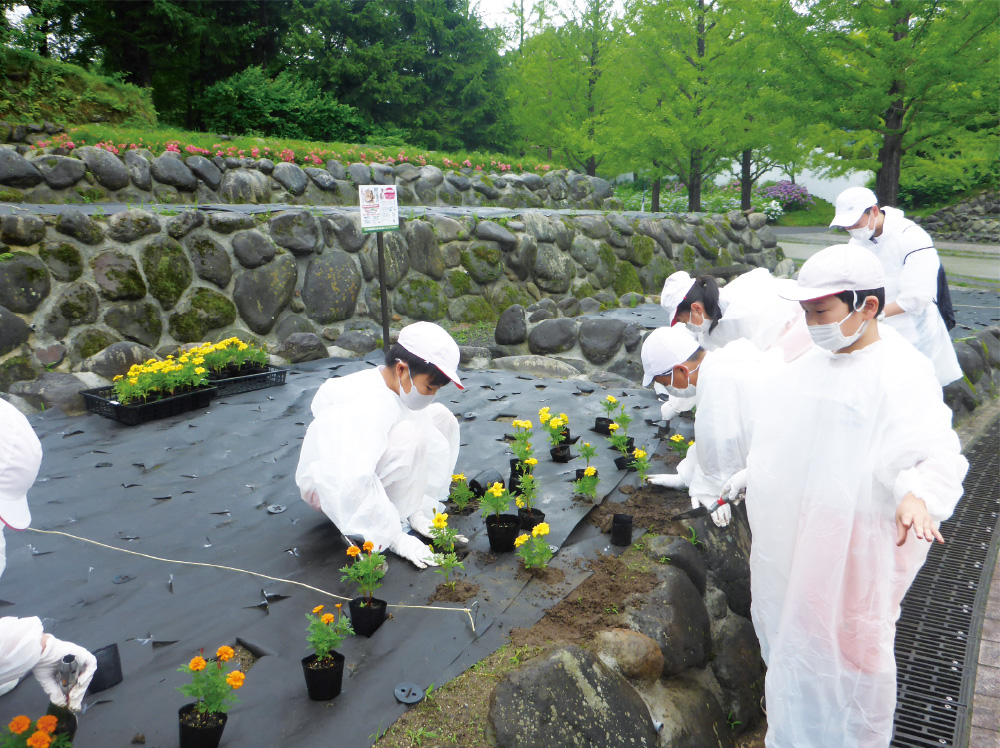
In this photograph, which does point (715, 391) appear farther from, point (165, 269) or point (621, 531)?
point (165, 269)

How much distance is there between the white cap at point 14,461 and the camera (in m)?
1.89

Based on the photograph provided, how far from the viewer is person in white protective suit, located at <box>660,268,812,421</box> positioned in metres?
4.30

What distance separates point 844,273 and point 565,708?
5.67ft

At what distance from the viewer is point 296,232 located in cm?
738

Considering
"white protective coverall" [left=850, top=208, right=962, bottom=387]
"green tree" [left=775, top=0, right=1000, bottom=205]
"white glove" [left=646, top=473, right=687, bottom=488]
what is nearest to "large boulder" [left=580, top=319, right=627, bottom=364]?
"white protective coverall" [left=850, top=208, right=962, bottom=387]

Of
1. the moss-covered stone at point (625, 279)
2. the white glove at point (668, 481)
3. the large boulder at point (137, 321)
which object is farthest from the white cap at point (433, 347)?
the moss-covered stone at point (625, 279)

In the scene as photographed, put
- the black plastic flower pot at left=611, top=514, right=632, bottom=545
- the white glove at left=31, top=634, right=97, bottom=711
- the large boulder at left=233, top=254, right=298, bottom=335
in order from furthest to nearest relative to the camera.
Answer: the large boulder at left=233, top=254, right=298, bottom=335 < the black plastic flower pot at left=611, top=514, right=632, bottom=545 < the white glove at left=31, top=634, right=97, bottom=711

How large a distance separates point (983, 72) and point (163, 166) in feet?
34.9

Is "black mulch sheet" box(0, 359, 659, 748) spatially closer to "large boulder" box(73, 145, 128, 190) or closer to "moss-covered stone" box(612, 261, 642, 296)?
"large boulder" box(73, 145, 128, 190)

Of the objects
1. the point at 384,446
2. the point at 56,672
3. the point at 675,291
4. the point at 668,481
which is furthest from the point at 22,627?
the point at 675,291

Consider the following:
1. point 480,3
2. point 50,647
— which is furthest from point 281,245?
point 480,3

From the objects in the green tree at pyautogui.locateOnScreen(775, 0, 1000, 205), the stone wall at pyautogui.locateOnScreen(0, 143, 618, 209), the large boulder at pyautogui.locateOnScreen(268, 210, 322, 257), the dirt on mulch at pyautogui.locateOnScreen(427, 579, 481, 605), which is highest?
the green tree at pyautogui.locateOnScreen(775, 0, 1000, 205)

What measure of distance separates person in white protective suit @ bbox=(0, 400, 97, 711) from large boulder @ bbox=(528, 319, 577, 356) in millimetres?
5789

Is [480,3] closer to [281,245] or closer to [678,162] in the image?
[678,162]
